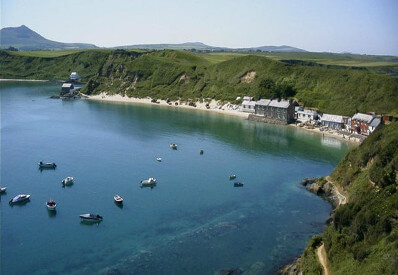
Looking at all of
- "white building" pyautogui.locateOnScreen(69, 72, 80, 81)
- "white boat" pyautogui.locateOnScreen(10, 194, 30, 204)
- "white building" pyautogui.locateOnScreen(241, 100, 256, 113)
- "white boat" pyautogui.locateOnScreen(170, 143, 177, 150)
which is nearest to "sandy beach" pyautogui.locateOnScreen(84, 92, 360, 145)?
"white building" pyautogui.locateOnScreen(241, 100, 256, 113)

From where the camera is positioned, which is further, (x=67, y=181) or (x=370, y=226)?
(x=67, y=181)

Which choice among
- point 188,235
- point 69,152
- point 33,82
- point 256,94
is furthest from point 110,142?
point 33,82

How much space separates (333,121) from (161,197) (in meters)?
55.0

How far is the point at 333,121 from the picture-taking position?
9025cm

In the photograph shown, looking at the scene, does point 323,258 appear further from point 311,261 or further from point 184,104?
point 184,104

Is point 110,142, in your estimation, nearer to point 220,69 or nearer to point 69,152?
point 69,152

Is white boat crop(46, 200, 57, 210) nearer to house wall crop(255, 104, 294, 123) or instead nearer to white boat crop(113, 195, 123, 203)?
white boat crop(113, 195, 123, 203)

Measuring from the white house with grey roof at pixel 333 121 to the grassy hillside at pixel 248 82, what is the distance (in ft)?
15.3

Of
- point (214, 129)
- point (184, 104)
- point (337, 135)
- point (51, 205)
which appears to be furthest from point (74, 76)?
point (51, 205)

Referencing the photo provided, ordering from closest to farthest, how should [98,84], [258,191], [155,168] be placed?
[258,191]
[155,168]
[98,84]

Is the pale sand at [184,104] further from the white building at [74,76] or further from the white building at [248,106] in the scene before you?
the white building at [74,76]

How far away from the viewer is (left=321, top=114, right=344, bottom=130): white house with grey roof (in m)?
89.1

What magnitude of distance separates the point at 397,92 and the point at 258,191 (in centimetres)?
5846

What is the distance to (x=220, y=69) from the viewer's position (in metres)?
140
